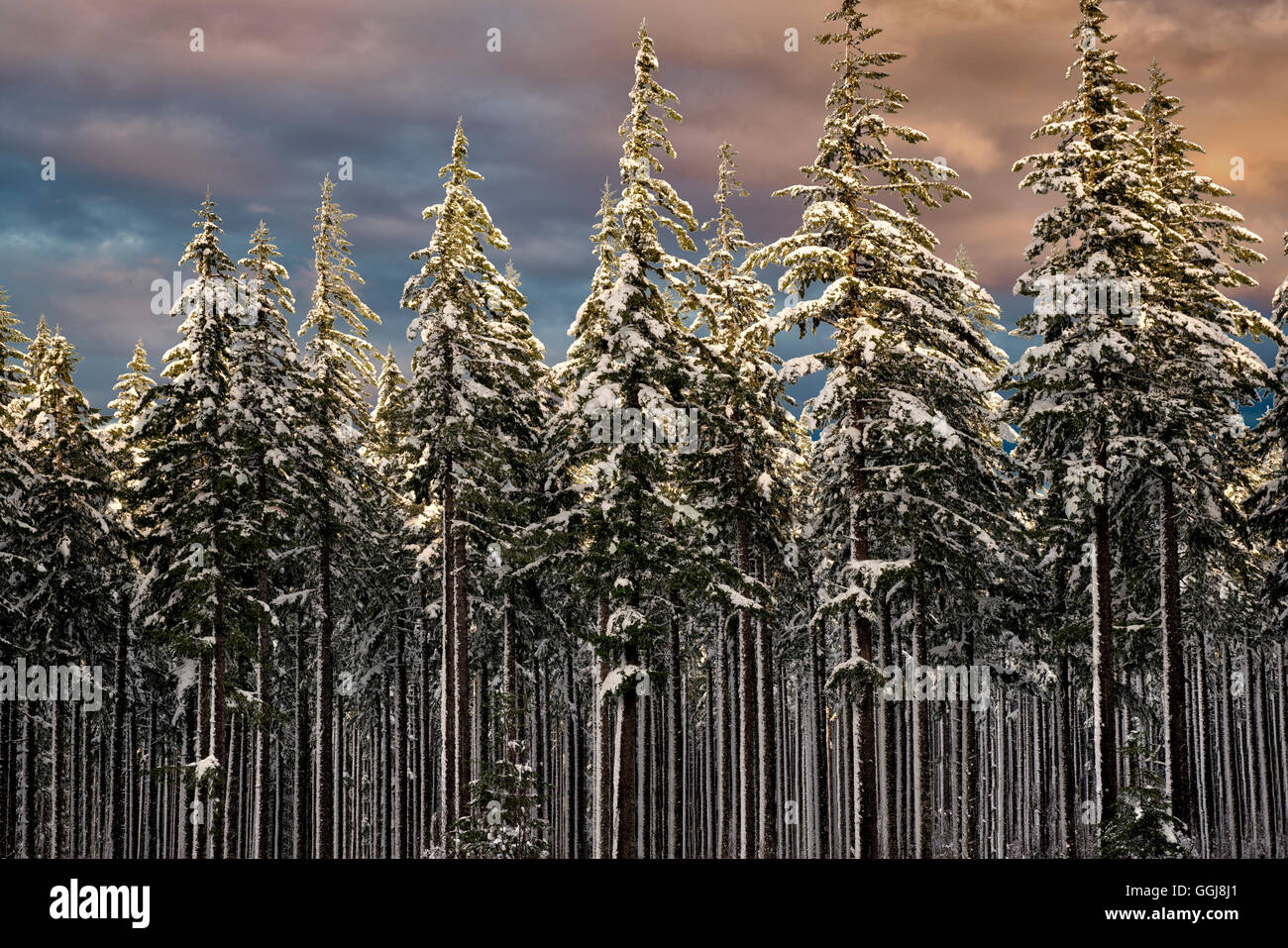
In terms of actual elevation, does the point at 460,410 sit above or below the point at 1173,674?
above

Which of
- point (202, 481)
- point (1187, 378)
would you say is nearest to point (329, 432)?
point (202, 481)

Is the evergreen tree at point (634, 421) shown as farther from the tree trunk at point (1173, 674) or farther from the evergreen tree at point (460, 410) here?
the tree trunk at point (1173, 674)

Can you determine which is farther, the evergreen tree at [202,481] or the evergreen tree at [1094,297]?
the evergreen tree at [202,481]

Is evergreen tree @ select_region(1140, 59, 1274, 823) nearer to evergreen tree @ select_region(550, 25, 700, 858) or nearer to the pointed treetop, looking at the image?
evergreen tree @ select_region(550, 25, 700, 858)

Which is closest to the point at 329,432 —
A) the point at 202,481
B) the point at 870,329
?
the point at 202,481

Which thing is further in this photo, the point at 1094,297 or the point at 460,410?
the point at 460,410

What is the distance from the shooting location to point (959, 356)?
20656 mm

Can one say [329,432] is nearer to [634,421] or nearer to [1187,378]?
[634,421]

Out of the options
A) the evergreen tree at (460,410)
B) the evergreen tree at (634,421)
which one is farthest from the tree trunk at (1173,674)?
the evergreen tree at (460,410)

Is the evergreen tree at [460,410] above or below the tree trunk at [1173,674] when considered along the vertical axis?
above

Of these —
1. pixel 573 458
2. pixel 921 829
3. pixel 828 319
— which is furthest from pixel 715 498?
pixel 921 829

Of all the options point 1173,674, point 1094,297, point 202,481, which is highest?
point 1094,297
